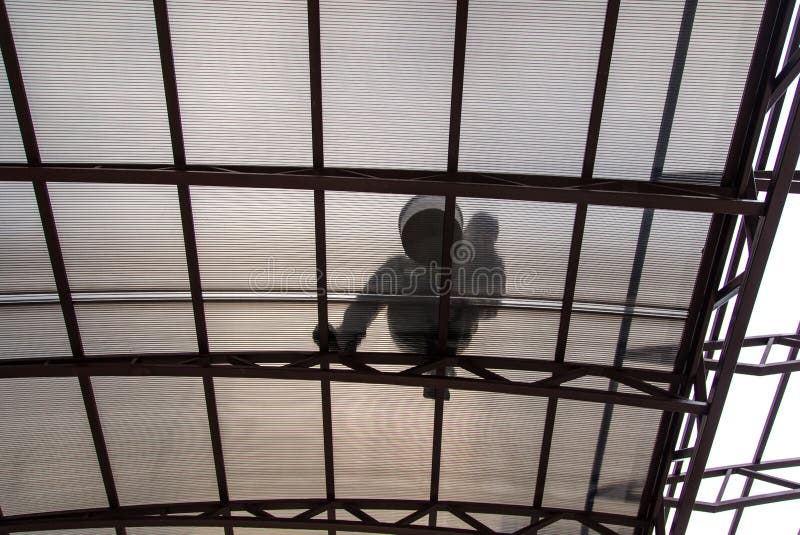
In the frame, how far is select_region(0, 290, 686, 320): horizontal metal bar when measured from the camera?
547 inches

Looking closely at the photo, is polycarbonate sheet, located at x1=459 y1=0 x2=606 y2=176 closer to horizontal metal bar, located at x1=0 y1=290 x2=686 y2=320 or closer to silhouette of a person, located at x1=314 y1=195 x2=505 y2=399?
silhouette of a person, located at x1=314 y1=195 x2=505 y2=399

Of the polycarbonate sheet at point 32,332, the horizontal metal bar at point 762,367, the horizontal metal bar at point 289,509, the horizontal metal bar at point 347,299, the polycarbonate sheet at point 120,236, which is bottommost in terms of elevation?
the horizontal metal bar at point 289,509

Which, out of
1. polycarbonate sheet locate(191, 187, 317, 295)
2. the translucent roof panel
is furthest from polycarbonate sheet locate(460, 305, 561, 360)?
polycarbonate sheet locate(191, 187, 317, 295)

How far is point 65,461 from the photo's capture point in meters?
15.9

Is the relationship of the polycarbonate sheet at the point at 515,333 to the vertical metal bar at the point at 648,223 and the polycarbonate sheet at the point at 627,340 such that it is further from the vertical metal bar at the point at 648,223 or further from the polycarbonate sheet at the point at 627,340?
the vertical metal bar at the point at 648,223

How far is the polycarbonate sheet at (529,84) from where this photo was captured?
11.2 metres

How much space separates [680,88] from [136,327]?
12.7 meters

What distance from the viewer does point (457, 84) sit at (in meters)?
11.6

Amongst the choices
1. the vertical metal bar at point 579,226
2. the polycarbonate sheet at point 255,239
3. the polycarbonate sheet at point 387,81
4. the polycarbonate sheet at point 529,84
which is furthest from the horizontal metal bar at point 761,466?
the polycarbonate sheet at point 255,239

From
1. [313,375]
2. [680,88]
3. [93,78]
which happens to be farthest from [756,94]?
[93,78]

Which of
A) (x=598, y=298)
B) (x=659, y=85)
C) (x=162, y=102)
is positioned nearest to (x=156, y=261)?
(x=162, y=102)

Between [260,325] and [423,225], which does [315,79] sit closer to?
[423,225]

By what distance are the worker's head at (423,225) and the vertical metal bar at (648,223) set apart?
3962mm

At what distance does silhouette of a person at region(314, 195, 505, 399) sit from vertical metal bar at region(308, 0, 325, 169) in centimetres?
215
